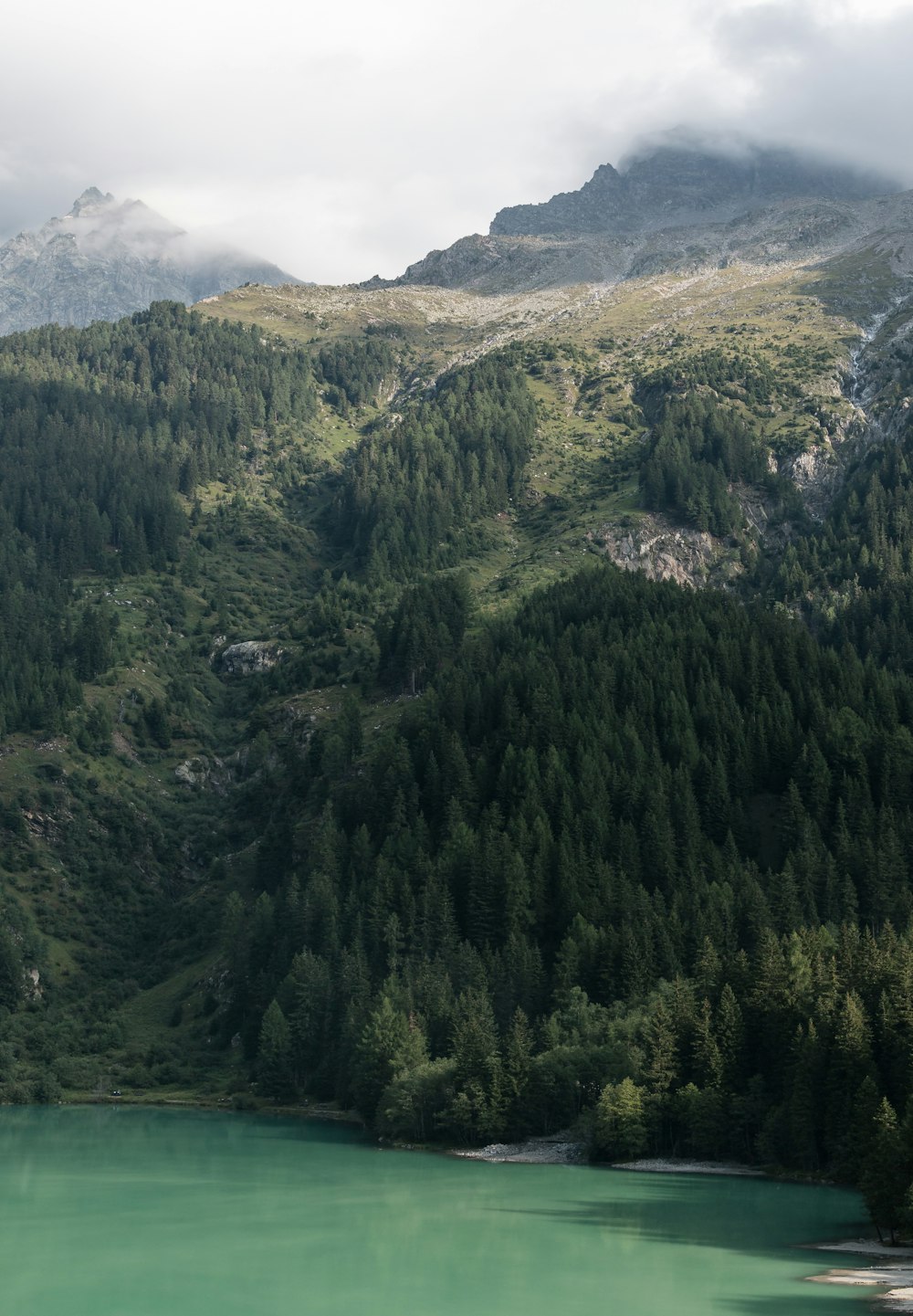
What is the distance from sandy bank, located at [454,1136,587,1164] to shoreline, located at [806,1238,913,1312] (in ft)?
128

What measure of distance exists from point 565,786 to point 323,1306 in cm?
10898

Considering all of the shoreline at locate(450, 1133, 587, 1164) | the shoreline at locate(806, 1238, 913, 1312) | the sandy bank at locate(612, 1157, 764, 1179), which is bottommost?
the shoreline at locate(450, 1133, 587, 1164)

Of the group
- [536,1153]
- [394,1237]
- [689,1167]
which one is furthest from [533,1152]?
[394,1237]

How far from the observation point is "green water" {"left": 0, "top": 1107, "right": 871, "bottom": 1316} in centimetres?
7094

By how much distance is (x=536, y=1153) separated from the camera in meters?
120

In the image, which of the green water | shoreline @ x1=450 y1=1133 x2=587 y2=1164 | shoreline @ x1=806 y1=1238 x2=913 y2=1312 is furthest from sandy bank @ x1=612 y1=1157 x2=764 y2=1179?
shoreline @ x1=806 y1=1238 x2=913 y2=1312

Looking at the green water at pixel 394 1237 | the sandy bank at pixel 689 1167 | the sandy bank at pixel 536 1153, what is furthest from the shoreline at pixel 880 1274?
the sandy bank at pixel 536 1153

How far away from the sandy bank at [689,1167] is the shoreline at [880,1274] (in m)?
26.1

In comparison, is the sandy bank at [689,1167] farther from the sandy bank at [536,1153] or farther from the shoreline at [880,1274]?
the shoreline at [880,1274]

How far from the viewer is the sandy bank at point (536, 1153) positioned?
118 meters

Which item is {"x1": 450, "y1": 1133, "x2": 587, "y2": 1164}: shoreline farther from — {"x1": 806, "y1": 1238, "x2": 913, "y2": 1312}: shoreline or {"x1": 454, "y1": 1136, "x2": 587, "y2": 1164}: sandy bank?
{"x1": 806, "y1": 1238, "x2": 913, "y2": 1312}: shoreline

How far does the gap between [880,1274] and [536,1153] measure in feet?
171

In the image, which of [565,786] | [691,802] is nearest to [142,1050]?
[565,786]

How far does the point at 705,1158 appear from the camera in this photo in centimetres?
11306
